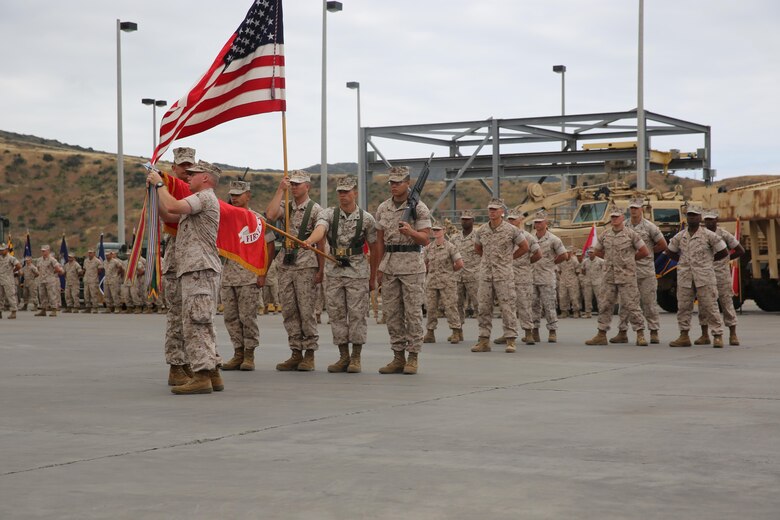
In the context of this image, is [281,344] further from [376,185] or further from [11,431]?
[376,185]

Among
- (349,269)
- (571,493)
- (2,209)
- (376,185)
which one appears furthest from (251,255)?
(376,185)

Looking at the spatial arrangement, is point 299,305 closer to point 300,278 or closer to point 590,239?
point 300,278

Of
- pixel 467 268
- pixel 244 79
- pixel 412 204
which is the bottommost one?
pixel 467 268

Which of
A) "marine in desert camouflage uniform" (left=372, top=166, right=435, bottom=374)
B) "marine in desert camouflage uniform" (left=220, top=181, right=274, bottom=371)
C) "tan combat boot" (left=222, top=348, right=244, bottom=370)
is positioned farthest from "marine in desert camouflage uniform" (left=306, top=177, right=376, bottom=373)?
"tan combat boot" (left=222, top=348, right=244, bottom=370)

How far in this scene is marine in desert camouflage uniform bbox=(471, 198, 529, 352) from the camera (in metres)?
14.8

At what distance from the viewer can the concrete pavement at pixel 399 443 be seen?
16.6 ft

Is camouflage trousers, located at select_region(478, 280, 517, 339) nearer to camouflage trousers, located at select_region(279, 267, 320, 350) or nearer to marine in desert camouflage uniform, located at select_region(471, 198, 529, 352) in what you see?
marine in desert camouflage uniform, located at select_region(471, 198, 529, 352)

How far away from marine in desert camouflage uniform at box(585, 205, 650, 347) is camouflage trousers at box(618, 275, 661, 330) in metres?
0.11

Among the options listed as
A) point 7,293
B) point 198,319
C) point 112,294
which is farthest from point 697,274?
point 112,294

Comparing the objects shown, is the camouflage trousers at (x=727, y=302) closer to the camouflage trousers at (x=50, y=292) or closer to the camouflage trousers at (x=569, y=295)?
the camouflage trousers at (x=569, y=295)

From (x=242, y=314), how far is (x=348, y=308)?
1.24 m

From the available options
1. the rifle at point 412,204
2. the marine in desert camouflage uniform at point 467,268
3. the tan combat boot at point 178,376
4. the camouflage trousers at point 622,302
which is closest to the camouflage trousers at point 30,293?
the marine in desert camouflage uniform at point 467,268

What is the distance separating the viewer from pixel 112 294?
32.6 m

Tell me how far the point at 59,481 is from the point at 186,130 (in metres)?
6.07
